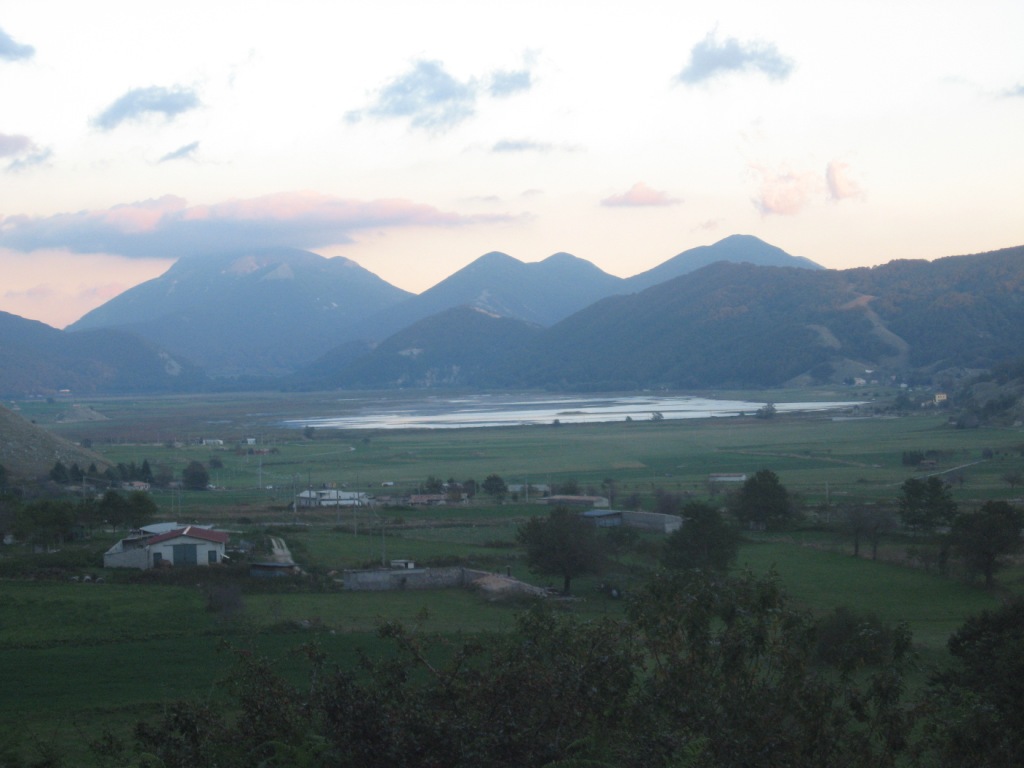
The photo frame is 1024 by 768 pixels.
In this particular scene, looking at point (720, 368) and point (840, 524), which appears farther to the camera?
point (720, 368)

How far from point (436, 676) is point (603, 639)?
1.25m

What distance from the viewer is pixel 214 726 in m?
7.09

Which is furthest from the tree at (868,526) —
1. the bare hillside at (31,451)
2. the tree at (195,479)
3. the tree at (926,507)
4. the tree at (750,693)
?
the bare hillside at (31,451)

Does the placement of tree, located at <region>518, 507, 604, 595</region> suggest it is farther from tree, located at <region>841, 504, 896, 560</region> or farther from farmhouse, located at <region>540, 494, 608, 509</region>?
farmhouse, located at <region>540, 494, 608, 509</region>

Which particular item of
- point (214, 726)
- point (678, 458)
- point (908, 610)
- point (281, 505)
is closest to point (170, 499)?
point (281, 505)

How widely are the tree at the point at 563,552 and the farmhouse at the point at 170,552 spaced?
8.40m

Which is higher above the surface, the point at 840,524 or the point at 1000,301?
the point at 1000,301

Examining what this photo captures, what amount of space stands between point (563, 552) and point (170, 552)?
10242 mm

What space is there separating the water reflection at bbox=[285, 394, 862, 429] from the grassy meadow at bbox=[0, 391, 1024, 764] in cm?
1511

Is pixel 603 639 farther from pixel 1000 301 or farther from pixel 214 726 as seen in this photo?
pixel 1000 301

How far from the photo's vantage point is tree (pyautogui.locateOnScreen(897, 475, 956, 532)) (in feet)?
107

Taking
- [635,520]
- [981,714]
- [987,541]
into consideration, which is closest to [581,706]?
[981,714]

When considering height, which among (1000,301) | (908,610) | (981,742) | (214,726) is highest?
(1000,301)

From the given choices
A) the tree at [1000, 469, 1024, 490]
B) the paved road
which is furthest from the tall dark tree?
the tree at [1000, 469, 1024, 490]
